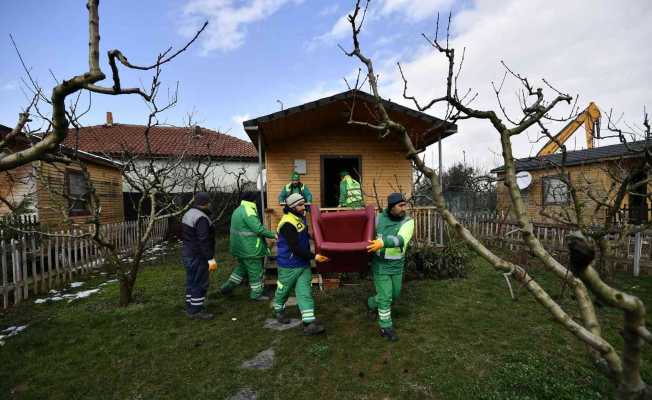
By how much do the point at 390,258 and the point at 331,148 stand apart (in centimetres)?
575

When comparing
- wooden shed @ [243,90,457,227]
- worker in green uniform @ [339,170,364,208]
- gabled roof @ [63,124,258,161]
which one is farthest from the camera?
gabled roof @ [63,124,258,161]

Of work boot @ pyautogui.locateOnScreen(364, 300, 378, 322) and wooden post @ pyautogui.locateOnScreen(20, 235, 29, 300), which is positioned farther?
wooden post @ pyautogui.locateOnScreen(20, 235, 29, 300)

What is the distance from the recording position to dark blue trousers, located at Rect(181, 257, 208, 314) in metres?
4.89

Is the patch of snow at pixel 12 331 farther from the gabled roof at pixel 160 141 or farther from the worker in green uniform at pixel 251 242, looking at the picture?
the gabled roof at pixel 160 141

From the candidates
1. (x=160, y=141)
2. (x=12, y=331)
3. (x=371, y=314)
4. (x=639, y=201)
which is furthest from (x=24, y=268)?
(x=639, y=201)

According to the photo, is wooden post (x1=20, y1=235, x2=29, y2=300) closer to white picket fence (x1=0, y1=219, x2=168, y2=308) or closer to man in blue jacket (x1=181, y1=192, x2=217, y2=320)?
white picket fence (x1=0, y1=219, x2=168, y2=308)

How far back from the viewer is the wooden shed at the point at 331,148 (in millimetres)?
8172

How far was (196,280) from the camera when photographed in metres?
4.89

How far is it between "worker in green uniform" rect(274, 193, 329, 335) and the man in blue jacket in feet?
4.16

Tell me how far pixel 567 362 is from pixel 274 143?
767 centimetres

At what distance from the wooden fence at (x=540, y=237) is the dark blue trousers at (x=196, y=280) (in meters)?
4.90

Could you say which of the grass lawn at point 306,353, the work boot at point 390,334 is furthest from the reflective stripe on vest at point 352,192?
the work boot at point 390,334

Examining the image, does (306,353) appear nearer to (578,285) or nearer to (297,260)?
(297,260)

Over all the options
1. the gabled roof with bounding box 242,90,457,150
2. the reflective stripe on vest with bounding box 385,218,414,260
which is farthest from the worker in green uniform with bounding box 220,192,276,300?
the gabled roof with bounding box 242,90,457,150
